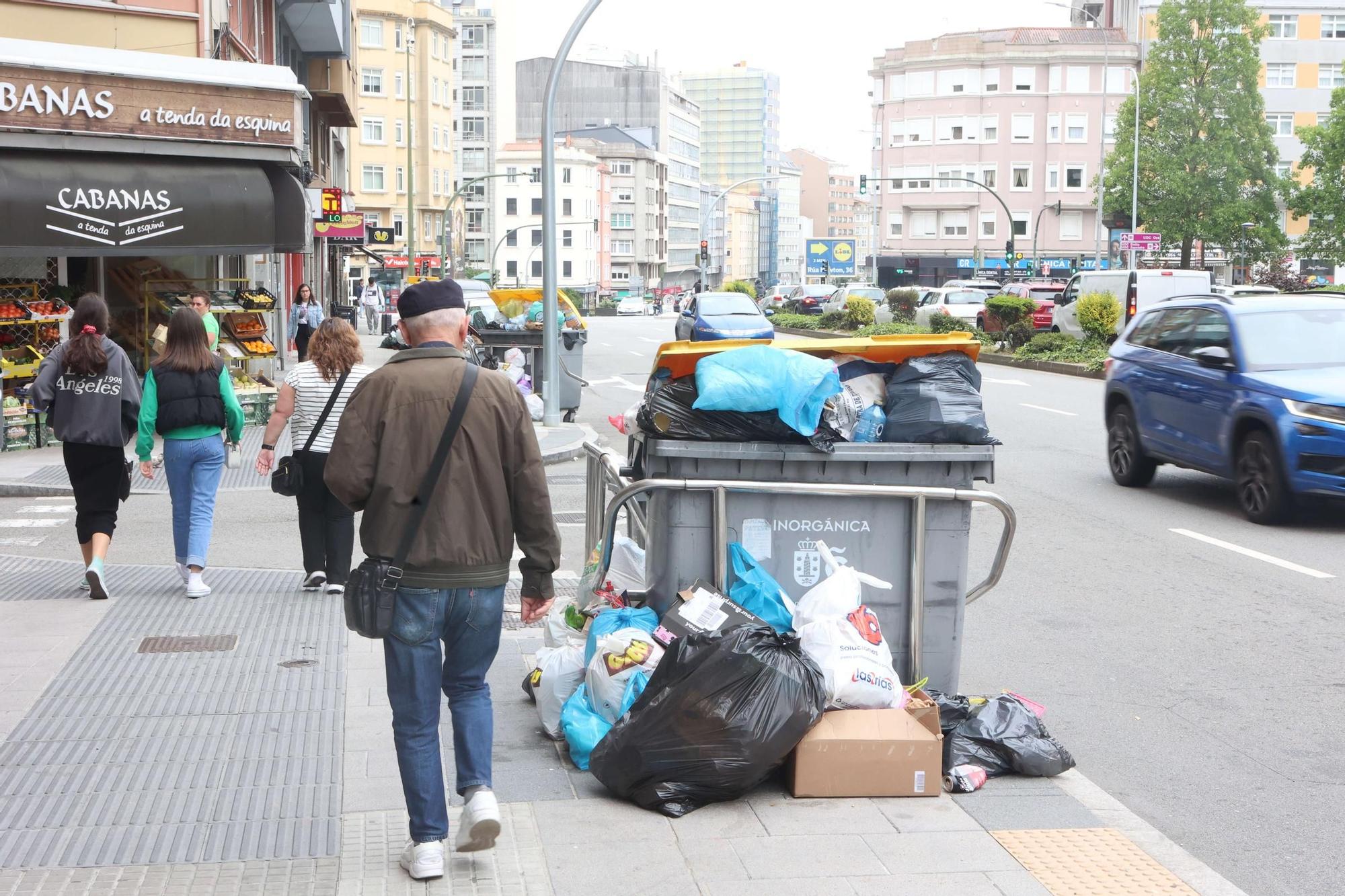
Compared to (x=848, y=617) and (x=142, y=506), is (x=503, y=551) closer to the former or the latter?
→ (x=848, y=617)

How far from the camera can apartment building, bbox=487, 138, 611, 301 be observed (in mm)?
119125

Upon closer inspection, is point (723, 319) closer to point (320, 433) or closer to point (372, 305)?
point (372, 305)

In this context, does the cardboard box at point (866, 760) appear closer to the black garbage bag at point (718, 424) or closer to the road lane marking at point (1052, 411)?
the black garbage bag at point (718, 424)

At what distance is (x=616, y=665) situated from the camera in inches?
213

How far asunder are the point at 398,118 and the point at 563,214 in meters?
39.8

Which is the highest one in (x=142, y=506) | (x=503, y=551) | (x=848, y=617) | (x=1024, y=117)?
(x=1024, y=117)

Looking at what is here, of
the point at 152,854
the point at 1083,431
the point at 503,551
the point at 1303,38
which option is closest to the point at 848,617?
the point at 503,551

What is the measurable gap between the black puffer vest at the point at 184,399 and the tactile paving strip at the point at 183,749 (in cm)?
108

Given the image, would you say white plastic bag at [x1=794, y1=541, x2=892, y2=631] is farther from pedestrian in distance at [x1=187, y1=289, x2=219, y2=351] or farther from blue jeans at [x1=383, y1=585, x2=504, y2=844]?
pedestrian in distance at [x1=187, y1=289, x2=219, y2=351]

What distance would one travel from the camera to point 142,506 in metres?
12.9

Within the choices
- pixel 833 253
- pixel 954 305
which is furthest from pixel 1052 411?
pixel 833 253

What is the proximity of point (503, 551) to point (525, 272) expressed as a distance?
11560cm

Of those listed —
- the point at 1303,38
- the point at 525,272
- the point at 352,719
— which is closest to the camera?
the point at 352,719

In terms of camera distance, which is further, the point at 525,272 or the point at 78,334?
the point at 525,272
